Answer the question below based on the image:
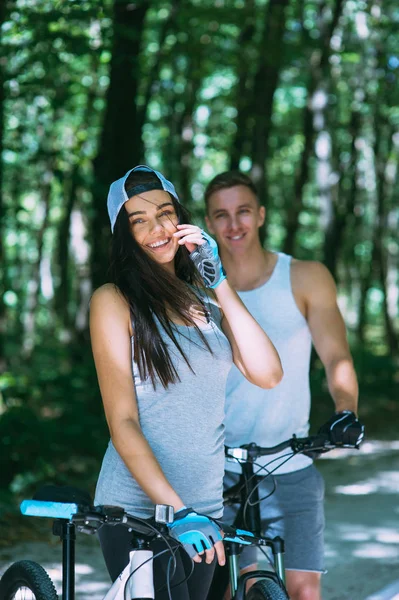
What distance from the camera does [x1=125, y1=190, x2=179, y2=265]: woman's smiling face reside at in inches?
137

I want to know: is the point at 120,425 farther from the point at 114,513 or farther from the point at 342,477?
the point at 342,477

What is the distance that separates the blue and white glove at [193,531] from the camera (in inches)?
113

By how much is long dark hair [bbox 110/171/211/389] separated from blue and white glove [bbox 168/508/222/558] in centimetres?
50

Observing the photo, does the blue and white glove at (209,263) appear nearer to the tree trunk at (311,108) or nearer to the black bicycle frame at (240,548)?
the black bicycle frame at (240,548)

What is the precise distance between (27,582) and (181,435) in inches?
30.0

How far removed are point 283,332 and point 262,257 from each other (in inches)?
16.9

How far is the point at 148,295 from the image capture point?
11.3 feet

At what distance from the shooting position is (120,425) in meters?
3.19

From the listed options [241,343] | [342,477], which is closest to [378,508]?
[342,477]

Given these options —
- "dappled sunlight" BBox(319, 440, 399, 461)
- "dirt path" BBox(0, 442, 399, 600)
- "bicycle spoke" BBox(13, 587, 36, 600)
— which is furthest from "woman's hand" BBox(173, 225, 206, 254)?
"dappled sunlight" BBox(319, 440, 399, 461)

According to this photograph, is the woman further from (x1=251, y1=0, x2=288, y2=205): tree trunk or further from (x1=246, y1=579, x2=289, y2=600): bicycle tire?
(x1=251, y1=0, x2=288, y2=205): tree trunk

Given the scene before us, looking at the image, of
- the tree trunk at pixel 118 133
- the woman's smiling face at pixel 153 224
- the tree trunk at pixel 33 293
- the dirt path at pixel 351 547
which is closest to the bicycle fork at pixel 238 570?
the woman's smiling face at pixel 153 224

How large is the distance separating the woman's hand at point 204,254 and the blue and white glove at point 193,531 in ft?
2.81

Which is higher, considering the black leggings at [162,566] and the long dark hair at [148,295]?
the long dark hair at [148,295]
